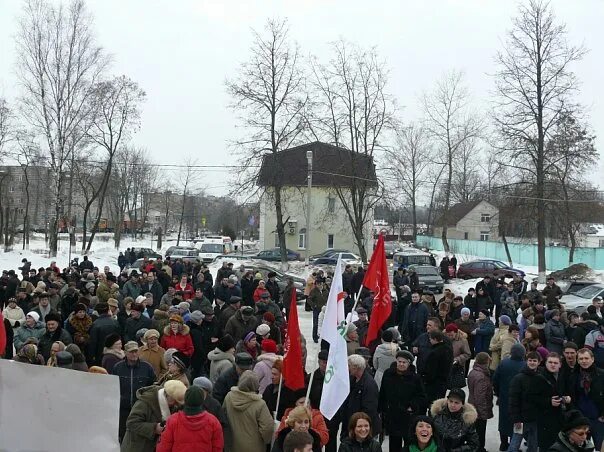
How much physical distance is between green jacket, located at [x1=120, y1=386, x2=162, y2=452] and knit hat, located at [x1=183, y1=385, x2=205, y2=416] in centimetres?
78

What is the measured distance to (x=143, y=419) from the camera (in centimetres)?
638

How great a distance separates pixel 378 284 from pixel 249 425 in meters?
2.46

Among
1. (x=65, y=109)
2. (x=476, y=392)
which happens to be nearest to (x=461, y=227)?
(x=65, y=109)

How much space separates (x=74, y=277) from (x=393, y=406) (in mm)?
11936

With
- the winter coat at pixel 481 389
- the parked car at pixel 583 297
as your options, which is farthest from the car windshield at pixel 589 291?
the winter coat at pixel 481 389

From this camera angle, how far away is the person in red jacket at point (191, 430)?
5.66 metres

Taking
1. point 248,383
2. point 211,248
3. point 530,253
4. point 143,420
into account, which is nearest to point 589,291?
point 248,383

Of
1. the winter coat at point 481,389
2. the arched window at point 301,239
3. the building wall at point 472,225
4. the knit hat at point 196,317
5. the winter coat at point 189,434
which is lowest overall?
the winter coat at point 481,389

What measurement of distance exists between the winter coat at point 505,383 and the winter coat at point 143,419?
456 centimetres

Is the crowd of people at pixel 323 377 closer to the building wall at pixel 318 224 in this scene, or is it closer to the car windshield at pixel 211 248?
the car windshield at pixel 211 248

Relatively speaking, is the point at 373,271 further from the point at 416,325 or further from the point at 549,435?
the point at 416,325

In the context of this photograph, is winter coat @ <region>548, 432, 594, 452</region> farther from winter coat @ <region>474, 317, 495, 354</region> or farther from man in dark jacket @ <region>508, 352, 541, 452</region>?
winter coat @ <region>474, 317, 495, 354</region>

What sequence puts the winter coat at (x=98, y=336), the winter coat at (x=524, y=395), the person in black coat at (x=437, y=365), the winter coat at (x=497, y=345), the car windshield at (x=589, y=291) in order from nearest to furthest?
the winter coat at (x=524, y=395) → the person in black coat at (x=437, y=365) → the winter coat at (x=98, y=336) → the winter coat at (x=497, y=345) → the car windshield at (x=589, y=291)

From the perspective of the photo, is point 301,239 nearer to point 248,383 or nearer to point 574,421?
point 248,383
